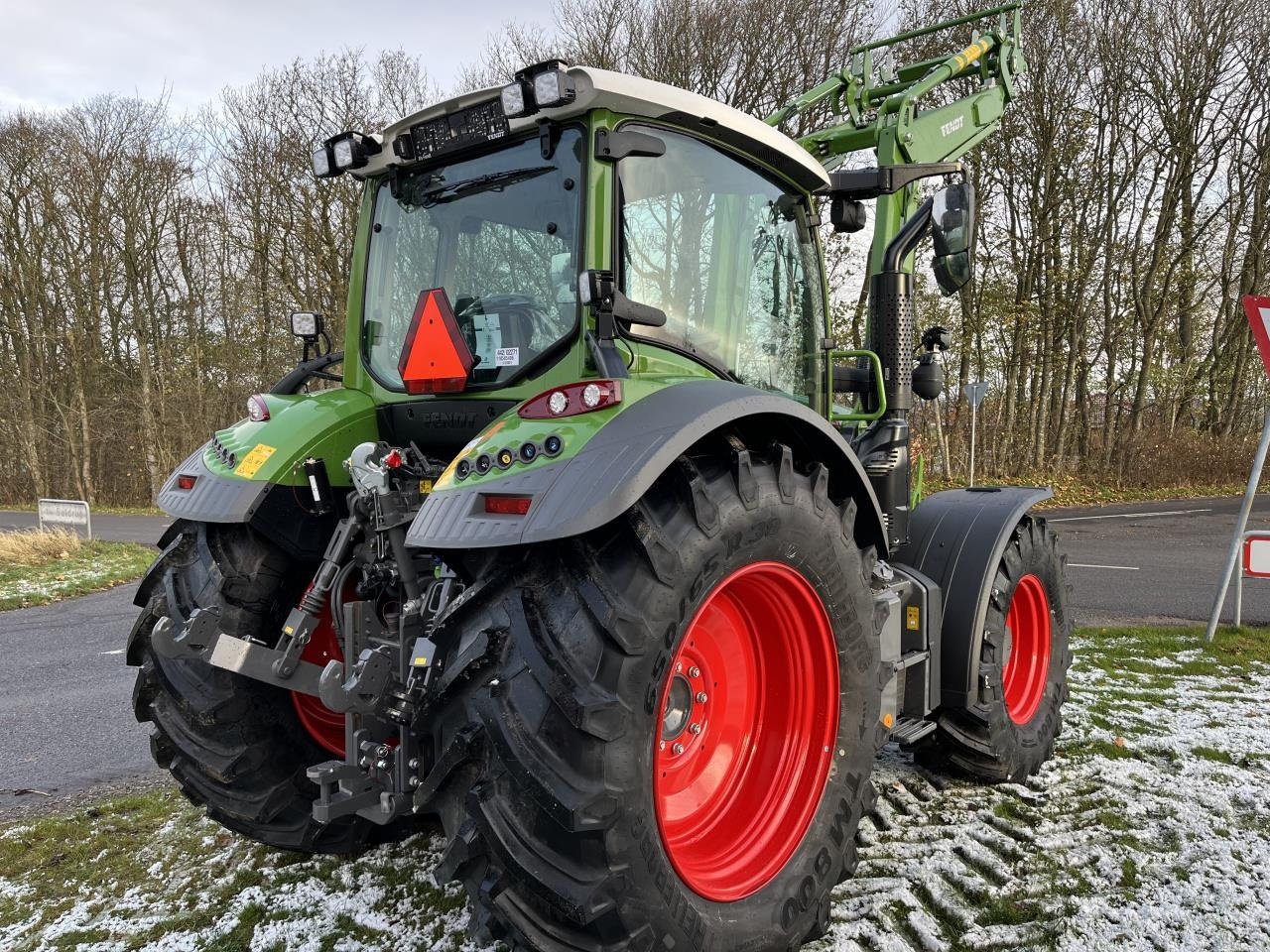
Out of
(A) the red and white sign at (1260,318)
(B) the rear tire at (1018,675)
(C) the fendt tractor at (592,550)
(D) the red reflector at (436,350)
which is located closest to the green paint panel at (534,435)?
(C) the fendt tractor at (592,550)

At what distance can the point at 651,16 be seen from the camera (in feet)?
58.8

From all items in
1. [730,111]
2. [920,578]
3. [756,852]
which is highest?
[730,111]

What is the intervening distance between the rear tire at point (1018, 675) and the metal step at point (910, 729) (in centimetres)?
11

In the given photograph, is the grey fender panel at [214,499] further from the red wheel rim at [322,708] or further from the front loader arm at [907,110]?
the front loader arm at [907,110]

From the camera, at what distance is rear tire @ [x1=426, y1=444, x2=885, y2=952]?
5.92 ft

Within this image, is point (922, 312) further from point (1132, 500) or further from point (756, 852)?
point (756, 852)

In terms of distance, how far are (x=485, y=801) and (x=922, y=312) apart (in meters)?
17.3

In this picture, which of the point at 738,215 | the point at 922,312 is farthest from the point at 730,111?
the point at 922,312

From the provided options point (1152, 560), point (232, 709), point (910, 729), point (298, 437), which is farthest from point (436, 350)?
point (1152, 560)


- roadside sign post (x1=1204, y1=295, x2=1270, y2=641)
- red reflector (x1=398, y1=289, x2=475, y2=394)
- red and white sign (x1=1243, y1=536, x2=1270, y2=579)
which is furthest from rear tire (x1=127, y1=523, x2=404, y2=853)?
red and white sign (x1=1243, y1=536, x2=1270, y2=579)

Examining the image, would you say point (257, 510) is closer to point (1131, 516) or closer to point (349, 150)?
point (349, 150)

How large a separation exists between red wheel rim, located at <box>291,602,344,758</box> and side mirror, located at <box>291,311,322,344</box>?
1099 mm

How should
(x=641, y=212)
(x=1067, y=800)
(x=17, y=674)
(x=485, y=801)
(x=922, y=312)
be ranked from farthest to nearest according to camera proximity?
(x=922, y=312), (x=17, y=674), (x=1067, y=800), (x=641, y=212), (x=485, y=801)

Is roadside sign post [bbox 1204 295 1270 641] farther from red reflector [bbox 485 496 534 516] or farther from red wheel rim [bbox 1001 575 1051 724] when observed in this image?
red reflector [bbox 485 496 534 516]
